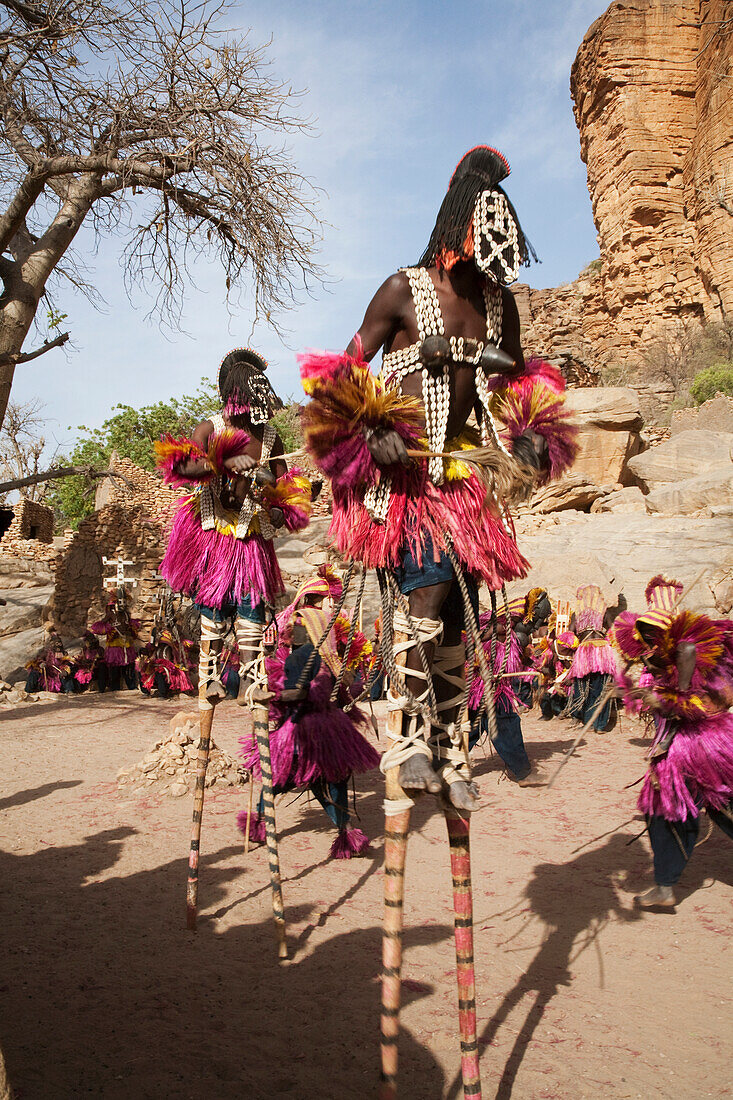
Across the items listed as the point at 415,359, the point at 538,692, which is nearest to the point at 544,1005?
the point at 415,359

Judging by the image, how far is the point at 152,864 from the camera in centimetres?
432

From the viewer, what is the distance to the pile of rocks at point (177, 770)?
5972 mm

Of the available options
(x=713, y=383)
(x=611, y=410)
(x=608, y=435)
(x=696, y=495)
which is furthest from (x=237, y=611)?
(x=713, y=383)

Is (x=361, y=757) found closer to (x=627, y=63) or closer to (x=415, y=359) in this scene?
(x=415, y=359)

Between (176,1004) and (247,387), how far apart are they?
287 centimetres

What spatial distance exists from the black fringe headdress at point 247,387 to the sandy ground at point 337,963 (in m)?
2.62

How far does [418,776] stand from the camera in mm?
1997

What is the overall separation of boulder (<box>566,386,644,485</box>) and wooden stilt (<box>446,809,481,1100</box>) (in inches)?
597

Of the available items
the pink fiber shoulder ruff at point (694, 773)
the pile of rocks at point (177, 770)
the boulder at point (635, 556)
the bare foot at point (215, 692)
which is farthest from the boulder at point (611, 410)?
the bare foot at point (215, 692)

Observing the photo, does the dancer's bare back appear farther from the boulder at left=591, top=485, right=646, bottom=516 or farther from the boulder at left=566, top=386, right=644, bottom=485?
the boulder at left=566, top=386, right=644, bottom=485

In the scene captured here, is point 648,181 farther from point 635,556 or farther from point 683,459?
point 635,556

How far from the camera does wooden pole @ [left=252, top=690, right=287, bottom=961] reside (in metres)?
3.12

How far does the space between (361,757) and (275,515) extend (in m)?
1.65

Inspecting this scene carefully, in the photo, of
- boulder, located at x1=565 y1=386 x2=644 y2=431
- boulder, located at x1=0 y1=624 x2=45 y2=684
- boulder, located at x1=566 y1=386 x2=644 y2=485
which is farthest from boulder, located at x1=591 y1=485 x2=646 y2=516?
boulder, located at x1=0 y1=624 x2=45 y2=684
